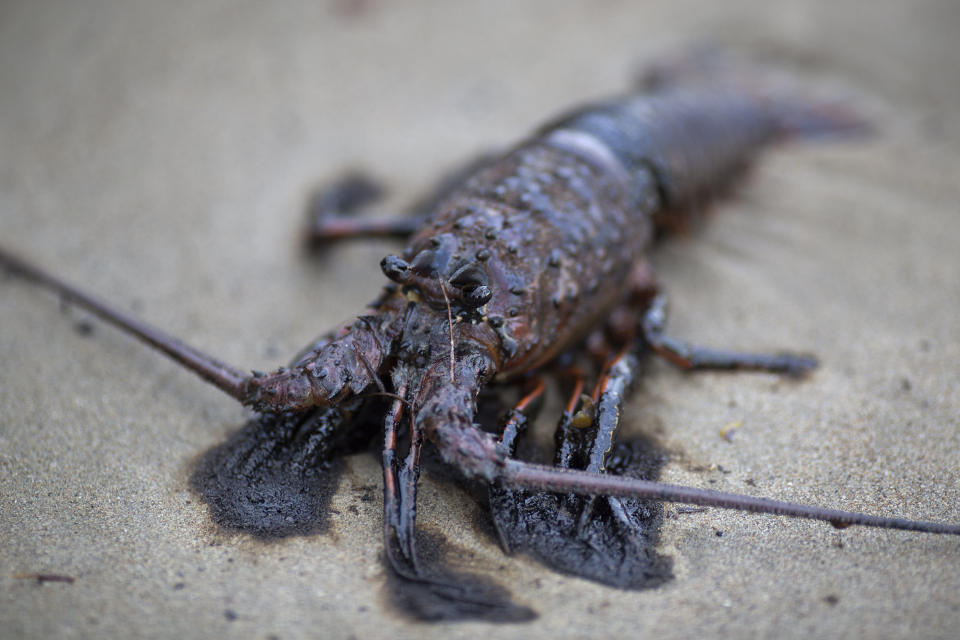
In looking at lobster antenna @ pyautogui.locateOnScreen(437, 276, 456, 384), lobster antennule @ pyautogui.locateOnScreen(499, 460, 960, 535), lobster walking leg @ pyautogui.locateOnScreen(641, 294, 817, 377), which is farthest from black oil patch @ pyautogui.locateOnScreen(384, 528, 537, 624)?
lobster walking leg @ pyautogui.locateOnScreen(641, 294, 817, 377)

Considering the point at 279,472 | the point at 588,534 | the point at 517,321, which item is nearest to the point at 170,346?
the point at 279,472

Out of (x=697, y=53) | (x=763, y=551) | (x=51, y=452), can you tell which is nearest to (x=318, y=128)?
(x=51, y=452)

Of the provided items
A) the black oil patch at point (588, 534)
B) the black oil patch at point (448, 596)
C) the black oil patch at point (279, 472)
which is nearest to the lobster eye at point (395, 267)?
the black oil patch at point (279, 472)

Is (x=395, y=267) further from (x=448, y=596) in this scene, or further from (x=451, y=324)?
(x=448, y=596)

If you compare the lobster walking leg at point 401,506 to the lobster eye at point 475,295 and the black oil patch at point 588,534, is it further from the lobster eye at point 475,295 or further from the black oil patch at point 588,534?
the lobster eye at point 475,295

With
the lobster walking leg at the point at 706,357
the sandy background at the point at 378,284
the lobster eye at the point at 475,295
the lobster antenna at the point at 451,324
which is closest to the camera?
Answer: the sandy background at the point at 378,284

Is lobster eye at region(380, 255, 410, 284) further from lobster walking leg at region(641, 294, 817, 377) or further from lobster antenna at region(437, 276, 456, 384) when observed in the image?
lobster walking leg at region(641, 294, 817, 377)
